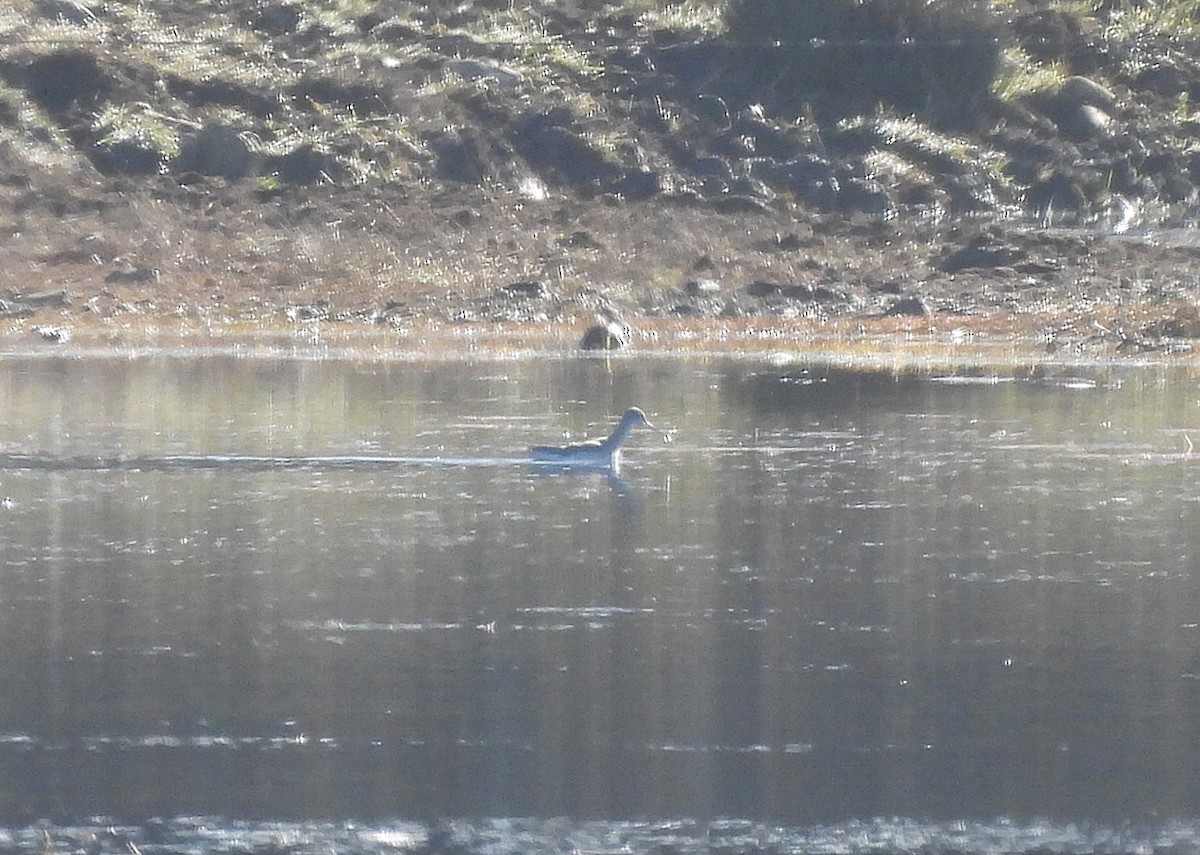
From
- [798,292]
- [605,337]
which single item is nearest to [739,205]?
[798,292]

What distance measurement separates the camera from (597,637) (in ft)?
38.1

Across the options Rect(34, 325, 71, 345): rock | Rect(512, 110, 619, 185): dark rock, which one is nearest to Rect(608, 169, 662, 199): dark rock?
Rect(512, 110, 619, 185): dark rock

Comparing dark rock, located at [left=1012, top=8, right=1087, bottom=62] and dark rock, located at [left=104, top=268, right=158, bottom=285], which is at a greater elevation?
dark rock, located at [left=1012, top=8, right=1087, bottom=62]

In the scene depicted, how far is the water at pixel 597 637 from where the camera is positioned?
349 inches

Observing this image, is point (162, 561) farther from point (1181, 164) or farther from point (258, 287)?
point (1181, 164)

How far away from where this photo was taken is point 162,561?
1362 centimetres

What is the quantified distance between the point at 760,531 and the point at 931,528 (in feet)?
3.23

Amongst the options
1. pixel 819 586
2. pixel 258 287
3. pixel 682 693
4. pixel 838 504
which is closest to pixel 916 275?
pixel 258 287

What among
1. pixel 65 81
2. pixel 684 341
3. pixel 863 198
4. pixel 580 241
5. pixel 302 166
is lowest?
pixel 684 341

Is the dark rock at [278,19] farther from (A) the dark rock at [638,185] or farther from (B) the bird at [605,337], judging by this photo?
(B) the bird at [605,337]

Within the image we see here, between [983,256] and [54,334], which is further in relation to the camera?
[983,256]

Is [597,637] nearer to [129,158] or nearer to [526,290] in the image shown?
[526,290]

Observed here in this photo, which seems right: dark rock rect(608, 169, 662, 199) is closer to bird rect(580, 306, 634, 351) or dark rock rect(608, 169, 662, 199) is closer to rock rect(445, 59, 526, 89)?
rock rect(445, 59, 526, 89)

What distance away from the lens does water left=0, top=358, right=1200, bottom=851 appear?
8867mm
